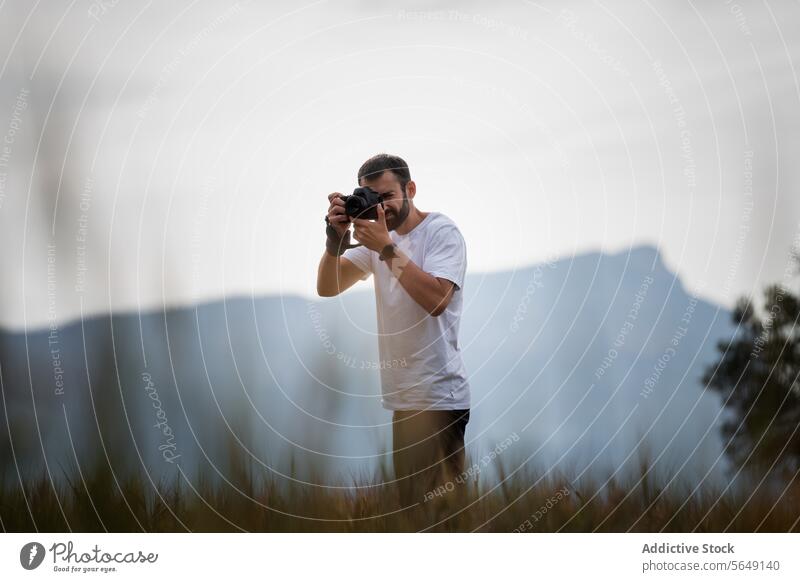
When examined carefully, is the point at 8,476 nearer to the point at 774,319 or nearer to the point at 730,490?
the point at 730,490

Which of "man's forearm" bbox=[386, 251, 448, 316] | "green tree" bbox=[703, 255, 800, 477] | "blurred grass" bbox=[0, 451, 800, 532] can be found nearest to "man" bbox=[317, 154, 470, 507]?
"man's forearm" bbox=[386, 251, 448, 316]

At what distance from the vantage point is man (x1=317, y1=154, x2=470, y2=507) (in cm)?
321

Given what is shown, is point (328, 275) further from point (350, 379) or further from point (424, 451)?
point (424, 451)

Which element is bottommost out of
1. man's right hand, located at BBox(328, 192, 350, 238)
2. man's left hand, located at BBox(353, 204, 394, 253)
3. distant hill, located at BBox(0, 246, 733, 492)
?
distant hill, located at BBox(0, 246, 733, 492)

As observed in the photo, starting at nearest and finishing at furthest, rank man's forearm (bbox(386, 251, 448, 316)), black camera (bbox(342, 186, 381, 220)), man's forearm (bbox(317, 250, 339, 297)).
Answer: man's forearm (bbox(386, 251, 448, 316)) < black camera (bbox(342, 186, 381, 220)) < man's forearm (bbox(317, 250, 339, 297))

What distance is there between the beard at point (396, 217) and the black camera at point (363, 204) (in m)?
0.07

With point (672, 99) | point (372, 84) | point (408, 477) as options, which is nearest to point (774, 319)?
point (672, 99)

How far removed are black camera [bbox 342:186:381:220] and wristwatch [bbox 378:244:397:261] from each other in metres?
0.12

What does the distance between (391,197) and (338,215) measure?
19cm

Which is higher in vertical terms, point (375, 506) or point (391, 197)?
point (391, 197)

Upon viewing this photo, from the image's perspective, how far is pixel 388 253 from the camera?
10.6ft

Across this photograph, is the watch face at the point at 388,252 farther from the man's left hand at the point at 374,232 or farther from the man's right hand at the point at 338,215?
the man's right hand at the point at 338,215

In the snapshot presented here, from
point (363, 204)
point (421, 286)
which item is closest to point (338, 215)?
point (363, 204)

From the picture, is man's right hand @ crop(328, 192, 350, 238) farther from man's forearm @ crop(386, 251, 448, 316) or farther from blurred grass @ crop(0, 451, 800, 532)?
blurred grass @ crop(0, 451, 800, 532)
